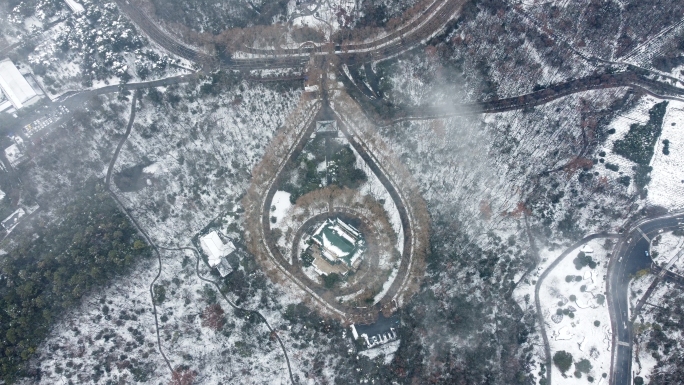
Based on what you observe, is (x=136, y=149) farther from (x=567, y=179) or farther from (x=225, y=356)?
(x=567, y=179)

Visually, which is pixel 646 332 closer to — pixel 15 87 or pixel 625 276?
pixel 625 276

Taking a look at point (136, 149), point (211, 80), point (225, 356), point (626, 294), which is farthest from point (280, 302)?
point (626, 294)

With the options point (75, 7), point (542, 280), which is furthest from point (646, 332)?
point (75, 7)

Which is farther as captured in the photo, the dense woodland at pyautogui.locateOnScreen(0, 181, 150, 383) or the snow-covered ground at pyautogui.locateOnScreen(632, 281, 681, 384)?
the snow-covered ground at pyautogui.locateOnScreen(632, 281, 681, 384)

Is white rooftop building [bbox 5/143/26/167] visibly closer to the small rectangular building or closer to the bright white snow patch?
the small rectangular building

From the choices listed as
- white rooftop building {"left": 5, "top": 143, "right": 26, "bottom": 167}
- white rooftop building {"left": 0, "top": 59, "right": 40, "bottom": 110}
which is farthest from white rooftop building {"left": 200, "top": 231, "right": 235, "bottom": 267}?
white rooftop building {"left": 0, "top": 59, "right": 40, "bottom": 110}

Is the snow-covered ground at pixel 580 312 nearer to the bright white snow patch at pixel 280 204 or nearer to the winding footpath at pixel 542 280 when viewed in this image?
the winding footpath at pixel 542 280

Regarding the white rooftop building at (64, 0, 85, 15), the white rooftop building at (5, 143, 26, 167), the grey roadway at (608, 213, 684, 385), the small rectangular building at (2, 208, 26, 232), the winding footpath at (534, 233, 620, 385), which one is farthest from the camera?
the white rooftop building at (64, 0, 85, 15)
